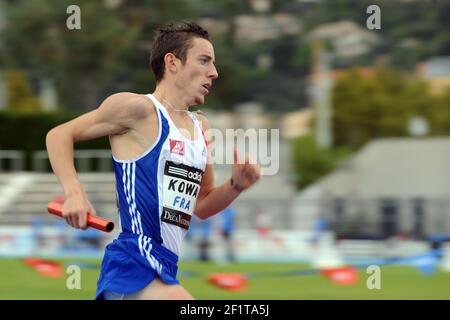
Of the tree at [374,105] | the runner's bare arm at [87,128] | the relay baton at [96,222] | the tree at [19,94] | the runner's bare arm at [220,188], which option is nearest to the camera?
the relay baton at [96,222]

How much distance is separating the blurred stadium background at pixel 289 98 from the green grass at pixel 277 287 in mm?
7146

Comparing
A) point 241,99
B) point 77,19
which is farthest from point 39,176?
point 77,19

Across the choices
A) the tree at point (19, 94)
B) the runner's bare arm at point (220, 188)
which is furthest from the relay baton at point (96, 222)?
the tree at point (19, 94)

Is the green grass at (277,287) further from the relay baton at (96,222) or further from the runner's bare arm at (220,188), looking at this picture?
the relay baton at (96,222)

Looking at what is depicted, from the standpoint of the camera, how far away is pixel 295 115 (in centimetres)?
3988

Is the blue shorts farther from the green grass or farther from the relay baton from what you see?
the green grass

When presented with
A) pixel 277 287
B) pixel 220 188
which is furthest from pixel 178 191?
pixel 277 287

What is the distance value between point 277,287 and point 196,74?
1020 cm

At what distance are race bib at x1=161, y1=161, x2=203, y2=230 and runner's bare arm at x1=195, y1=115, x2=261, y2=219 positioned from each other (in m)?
0.19

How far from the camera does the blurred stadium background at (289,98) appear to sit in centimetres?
2780

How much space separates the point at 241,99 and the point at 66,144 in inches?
1341

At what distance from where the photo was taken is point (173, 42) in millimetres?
5652

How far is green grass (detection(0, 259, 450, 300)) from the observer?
45.3 feet
